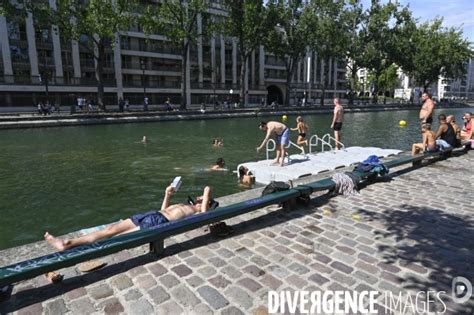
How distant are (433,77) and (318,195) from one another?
79.9m

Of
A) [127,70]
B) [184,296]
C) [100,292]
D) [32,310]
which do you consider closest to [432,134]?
[184,296]

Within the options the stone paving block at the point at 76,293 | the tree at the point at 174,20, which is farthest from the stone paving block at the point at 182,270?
the tree at the point at 174,20

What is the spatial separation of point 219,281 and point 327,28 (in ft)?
166

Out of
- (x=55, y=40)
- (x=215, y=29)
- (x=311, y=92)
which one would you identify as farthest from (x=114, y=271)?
(x=311, y=92)

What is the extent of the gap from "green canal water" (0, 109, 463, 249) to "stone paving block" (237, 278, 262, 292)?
438 cm

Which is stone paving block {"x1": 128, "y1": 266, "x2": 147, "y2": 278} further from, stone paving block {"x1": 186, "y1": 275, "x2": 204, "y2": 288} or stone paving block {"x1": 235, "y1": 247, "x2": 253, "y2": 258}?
stone paving block {"x1": 235, "y1": 247, "x2": 253, "y2": 258}

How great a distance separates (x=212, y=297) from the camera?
3.49 m

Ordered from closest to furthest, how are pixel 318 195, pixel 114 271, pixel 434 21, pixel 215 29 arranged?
1. pixel 114 271
2. pixel 318 195
3. pixel 215 29
4. pixel 434 21

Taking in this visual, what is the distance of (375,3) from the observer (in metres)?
54.3

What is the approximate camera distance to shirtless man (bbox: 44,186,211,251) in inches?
170

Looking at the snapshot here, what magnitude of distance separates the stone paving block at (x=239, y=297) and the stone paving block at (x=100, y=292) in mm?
1285

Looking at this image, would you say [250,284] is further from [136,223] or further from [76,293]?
[136,223]

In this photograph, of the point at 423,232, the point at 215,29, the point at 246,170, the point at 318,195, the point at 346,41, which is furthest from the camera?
the point at 346,41

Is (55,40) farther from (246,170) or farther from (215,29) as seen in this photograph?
(246,170)
